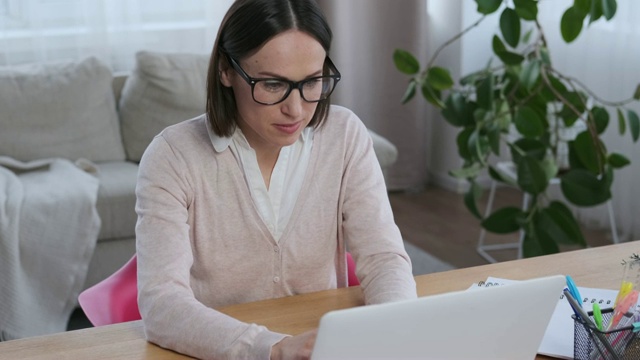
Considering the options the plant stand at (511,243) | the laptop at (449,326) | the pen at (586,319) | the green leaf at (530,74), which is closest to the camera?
the laptop at (449,326)

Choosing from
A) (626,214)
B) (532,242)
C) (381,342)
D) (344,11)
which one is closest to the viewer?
(381,342)

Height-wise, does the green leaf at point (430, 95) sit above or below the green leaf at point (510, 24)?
below

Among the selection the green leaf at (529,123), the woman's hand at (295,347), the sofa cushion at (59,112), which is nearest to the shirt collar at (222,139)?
the woman's hand at (295,347)

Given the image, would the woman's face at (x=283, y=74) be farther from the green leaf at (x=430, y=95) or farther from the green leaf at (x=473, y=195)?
the green leaf at (x=473, y=195)

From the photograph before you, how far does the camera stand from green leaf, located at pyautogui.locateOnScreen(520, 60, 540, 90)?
3193mm

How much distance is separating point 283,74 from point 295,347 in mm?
458

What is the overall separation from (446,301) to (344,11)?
12.5 feet

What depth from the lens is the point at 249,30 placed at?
5.16 ft

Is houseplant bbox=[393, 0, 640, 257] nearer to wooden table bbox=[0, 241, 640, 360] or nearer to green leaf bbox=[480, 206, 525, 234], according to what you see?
green leaf bbox=[480, 206, 525, 234]

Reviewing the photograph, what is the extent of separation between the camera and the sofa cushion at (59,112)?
12.2 ft

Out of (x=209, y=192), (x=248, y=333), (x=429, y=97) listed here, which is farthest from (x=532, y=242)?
(x=248, y=333)

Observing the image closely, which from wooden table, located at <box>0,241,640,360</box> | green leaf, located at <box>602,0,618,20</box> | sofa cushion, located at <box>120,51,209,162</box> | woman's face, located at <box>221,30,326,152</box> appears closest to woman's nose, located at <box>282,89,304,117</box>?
woman's face, located at <box>221,30,326,152</box>

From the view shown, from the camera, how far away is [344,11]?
15.8ft

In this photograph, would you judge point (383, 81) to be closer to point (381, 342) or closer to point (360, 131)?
point (360, 131)
